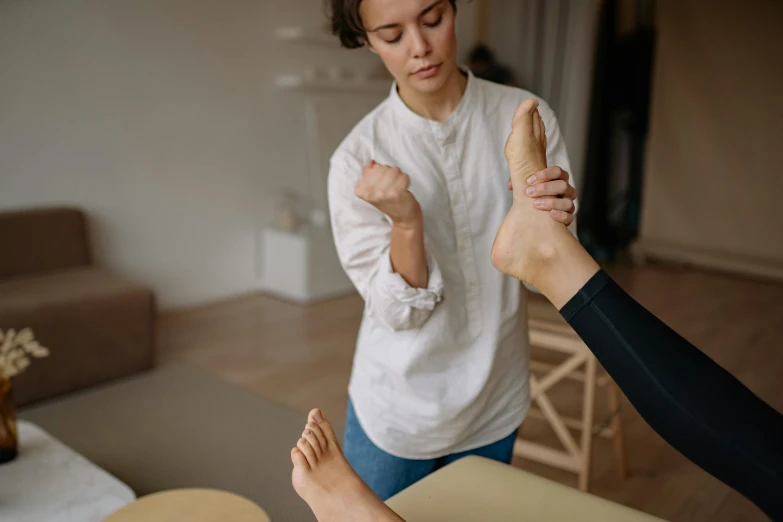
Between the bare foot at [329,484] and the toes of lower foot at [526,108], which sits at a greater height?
the toes of lower foot at [526,108]

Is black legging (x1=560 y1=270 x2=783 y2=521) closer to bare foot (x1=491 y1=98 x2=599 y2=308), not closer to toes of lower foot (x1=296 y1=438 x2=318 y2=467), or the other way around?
bare foot (x1=491 y1=98 x2=599 y2=308)

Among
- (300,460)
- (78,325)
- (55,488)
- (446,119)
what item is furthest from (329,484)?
(78,325)

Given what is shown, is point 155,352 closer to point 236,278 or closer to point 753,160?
point 236,278

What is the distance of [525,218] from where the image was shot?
37.7 inches

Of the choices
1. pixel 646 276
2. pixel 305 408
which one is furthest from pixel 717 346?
pixel 305 408

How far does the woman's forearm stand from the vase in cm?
125

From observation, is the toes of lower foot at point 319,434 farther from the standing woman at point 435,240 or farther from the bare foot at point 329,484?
the standing woman at point 435,240

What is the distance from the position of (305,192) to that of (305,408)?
6.49 feet

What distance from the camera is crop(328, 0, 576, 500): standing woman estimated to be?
1045mm

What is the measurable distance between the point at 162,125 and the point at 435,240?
274 cm

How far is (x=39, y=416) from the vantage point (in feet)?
8.00

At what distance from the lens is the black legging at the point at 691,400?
738 millimetres

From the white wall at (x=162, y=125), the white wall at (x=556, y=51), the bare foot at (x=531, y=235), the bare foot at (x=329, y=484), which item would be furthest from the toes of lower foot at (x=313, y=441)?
the white wall at (x=556, y=51)

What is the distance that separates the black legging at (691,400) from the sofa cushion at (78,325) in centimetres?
225
